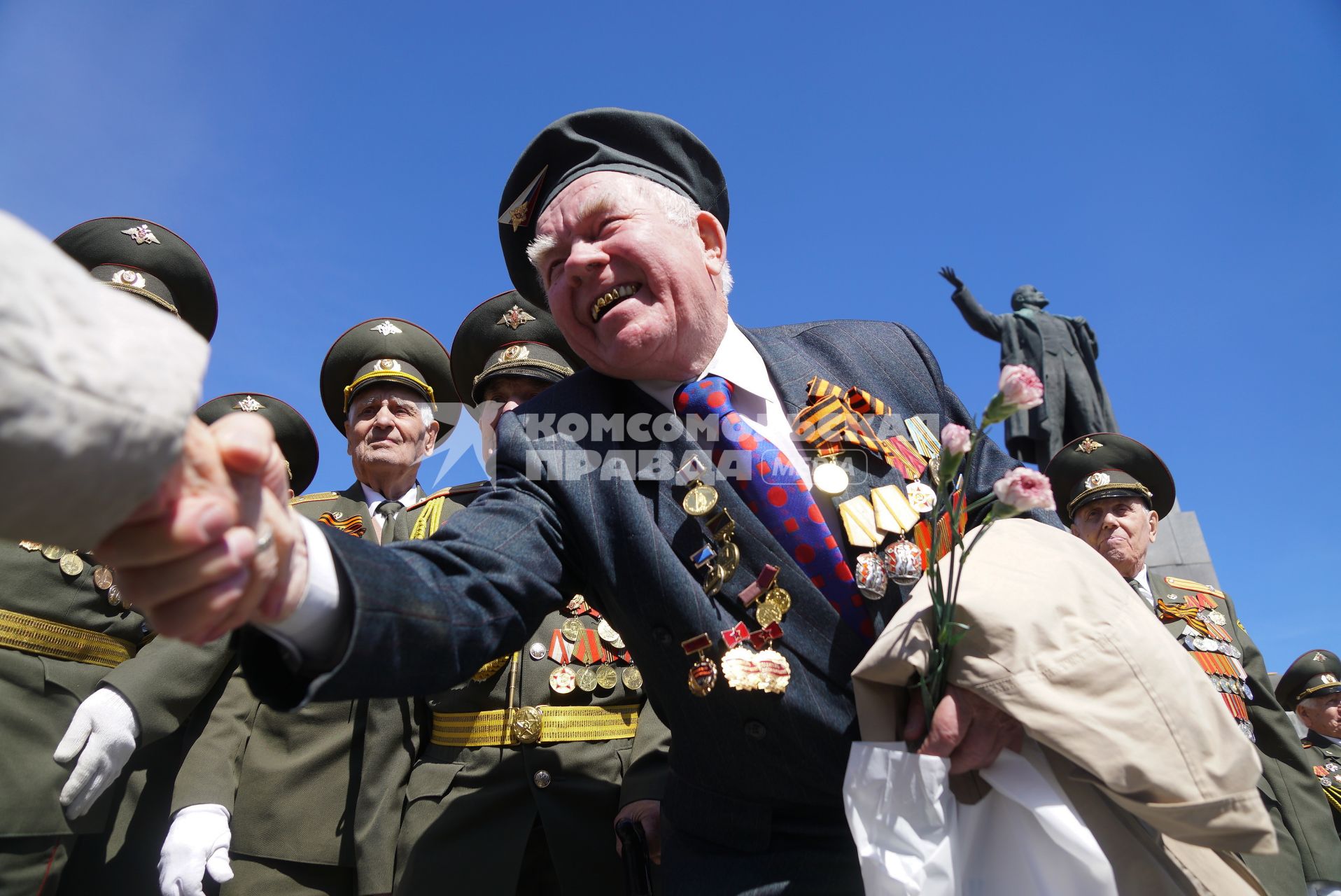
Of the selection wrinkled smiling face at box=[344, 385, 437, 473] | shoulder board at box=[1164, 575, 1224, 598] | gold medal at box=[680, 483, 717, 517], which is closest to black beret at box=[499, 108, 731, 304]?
gold medal at box=[680, 483, 717, 517]

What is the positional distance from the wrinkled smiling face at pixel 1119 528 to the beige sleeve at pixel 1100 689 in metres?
4.21

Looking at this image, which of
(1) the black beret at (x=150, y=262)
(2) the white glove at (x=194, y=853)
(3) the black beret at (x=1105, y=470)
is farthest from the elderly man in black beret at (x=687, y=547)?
(3) the black beret at (x=1105, y=470)

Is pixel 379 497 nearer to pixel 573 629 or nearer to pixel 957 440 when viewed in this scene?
pixel 573 629

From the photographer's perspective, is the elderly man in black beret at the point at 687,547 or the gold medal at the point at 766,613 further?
the gold medal at the point at 766,613

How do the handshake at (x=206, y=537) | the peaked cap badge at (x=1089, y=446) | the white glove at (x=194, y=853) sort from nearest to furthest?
the handshake at (x=206, y=537)
the white glove at (x=194, y=853)
the peaked cap badge at (x=1089, y=446)

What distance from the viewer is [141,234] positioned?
15.4 ft

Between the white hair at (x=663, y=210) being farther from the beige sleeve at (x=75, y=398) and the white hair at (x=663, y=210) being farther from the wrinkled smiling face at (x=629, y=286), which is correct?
the beige sleeve at (x=75, y=398)

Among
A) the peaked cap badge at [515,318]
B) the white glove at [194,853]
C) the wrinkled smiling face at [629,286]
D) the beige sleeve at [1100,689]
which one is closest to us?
the beige sleeve at [1100,689]

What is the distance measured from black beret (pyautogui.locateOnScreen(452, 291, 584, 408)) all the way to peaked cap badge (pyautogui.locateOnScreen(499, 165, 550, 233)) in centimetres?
144

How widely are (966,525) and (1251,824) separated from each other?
3.17ft

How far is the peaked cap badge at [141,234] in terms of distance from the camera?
183 inches

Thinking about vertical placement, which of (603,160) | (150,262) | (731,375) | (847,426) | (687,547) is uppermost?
(150,262)

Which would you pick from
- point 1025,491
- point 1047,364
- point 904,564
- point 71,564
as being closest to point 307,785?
point 71,564

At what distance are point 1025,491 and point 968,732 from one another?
462 millimetres
